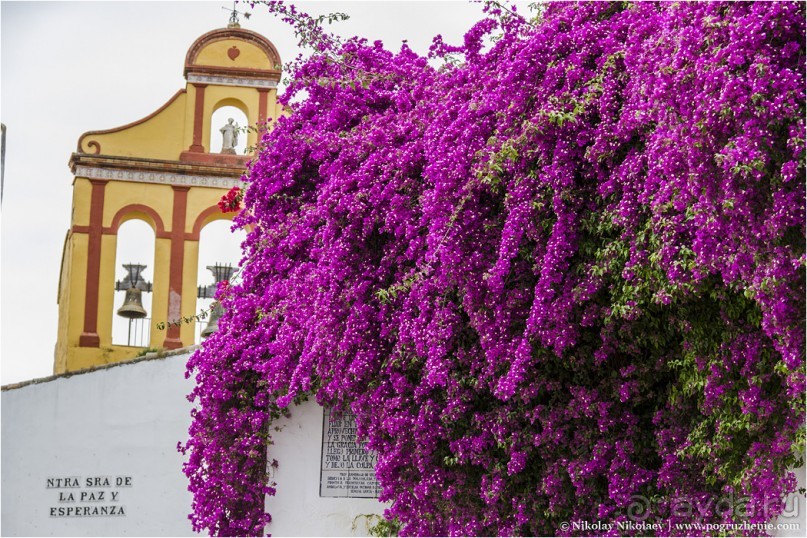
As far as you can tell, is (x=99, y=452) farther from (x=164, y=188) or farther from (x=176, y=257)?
(x=164, y=188)

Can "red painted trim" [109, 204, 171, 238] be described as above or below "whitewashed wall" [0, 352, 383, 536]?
above

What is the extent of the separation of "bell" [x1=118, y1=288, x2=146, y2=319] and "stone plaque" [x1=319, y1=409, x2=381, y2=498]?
628 cm

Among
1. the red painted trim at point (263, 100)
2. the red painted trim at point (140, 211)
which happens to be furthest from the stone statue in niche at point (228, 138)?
the red painted trim at point (140, 211)

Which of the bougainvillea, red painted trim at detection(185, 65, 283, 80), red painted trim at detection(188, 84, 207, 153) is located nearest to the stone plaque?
the bougainvillea

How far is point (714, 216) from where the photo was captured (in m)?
6.98

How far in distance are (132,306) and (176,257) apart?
3.05ft

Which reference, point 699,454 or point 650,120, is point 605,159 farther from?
point 699,454

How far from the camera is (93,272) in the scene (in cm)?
1652

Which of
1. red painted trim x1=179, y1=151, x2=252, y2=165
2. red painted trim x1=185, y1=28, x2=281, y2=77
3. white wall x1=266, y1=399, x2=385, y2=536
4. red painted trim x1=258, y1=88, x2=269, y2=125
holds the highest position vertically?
red painted trim x1=185, y1=28, x2=281, y2=77

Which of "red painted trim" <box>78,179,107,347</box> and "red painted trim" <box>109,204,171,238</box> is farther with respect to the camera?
"red painted trim" <box>109,204,171,238</box>

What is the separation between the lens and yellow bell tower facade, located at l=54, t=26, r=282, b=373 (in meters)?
16.5

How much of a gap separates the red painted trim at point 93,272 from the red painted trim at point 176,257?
37.9 inches

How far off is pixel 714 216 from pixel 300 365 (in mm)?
4118

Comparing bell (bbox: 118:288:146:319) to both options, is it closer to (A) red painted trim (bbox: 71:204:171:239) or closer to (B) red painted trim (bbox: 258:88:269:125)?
(A) red painted trim (bbox: 71:204:171:239)
